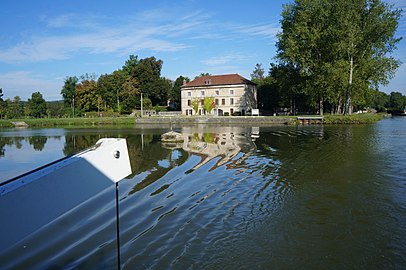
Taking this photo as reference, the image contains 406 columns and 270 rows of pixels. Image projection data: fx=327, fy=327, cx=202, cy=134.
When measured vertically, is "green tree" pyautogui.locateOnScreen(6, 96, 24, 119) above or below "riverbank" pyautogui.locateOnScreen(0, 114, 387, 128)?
above

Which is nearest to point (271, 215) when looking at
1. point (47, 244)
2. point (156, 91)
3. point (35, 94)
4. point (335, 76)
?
point (47, 244)

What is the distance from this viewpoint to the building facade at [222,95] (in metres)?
74.2

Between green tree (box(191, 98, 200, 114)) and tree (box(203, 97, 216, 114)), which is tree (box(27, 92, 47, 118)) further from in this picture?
tree (box(203, 97, 216, 114))

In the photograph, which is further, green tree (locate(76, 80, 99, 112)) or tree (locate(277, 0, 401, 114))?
green tree (locate(76, 80, 99, 112))

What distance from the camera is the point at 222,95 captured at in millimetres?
76375

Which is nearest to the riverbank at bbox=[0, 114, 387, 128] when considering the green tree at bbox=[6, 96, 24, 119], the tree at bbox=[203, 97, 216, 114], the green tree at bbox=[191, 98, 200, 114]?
the tree at bbox=[203, 97, 216, 114]

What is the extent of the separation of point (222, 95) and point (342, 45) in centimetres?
3685

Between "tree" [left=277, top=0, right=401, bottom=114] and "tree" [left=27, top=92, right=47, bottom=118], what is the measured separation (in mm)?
64290

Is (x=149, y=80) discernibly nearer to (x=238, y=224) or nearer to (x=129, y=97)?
(x=129, y=97)

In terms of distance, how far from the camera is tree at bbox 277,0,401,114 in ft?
139

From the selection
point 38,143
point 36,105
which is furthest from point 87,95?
point 38,143

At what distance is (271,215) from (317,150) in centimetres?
1195

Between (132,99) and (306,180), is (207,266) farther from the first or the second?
(132,99)

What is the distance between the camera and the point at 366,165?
1316cm
